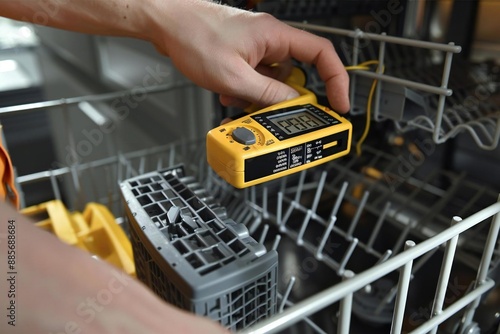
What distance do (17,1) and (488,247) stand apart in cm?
67

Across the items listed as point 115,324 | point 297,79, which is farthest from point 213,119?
point 115,324

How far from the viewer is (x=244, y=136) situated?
48 centimetres

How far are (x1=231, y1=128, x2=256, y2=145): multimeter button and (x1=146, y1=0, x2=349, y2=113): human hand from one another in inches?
3.8

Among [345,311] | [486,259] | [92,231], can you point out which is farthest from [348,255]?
[92,231]

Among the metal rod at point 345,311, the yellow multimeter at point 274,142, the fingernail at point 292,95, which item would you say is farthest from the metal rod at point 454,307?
the fingernail at point 292,95

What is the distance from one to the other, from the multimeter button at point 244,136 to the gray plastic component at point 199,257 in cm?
8

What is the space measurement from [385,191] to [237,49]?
52cm

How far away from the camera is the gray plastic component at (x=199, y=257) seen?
1.21 feet

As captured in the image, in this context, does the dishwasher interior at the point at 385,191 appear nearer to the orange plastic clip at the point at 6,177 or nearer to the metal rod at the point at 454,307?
the metal rod at the point at 454,307

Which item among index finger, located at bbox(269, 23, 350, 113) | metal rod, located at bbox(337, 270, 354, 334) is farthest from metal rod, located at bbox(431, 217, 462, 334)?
index finger, located at bbox(269, 23, 350, 113)

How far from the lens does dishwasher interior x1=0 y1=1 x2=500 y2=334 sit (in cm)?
60

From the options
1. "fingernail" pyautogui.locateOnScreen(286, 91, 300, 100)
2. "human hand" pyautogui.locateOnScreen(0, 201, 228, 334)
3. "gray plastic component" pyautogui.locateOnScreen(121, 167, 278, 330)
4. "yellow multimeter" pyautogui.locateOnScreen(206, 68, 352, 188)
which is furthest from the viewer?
"fingernail" pyautogui.locateOnScreen(286, 91, 300, 100)

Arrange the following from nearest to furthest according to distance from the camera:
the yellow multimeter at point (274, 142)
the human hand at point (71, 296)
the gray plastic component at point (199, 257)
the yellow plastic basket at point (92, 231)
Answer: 1. the human hand at point (71, 296)
2. the gray plastic component at point (199, 257)
3. the yellow multimeter at point (274, 142)
4. the yellow plastic basket at point (92, 231)

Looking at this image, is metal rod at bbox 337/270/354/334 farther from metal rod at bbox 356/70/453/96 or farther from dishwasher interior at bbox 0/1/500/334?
metal rod at bbox 356/70/453/96
